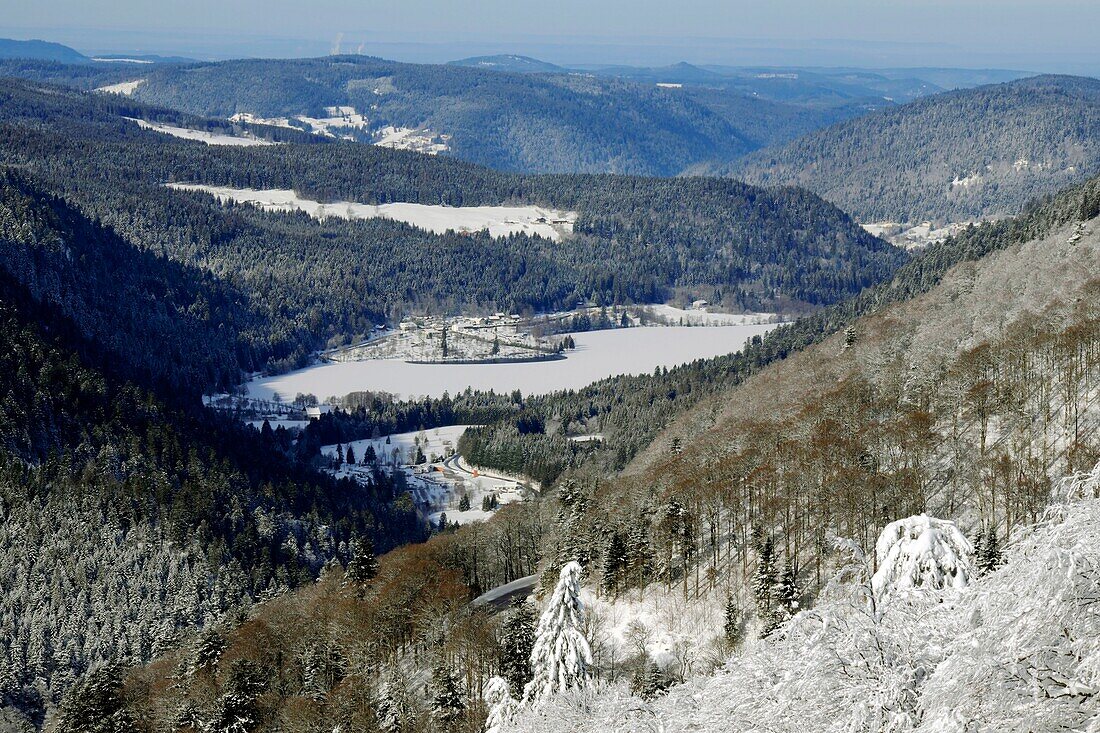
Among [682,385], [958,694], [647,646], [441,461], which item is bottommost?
[441,461]

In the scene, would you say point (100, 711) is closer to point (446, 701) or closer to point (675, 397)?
point (446, 701)

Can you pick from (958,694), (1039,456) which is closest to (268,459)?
(1039,456)

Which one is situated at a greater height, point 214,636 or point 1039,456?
point 1039,456

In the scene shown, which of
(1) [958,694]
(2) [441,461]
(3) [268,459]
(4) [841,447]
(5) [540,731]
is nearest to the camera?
(1) [958,694]

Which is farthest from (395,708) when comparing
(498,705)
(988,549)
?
(988,549)

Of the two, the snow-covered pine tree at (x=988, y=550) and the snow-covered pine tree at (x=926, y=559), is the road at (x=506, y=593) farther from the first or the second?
the snow-covered pine tree at (x=926, y=559)

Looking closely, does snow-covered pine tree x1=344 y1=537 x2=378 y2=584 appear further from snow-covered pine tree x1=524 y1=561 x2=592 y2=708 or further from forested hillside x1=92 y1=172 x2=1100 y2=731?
snow-covered pine tree x1=524 y1=561 x2=592 y2=708

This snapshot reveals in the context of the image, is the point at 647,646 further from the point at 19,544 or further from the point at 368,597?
the point at 19,544
